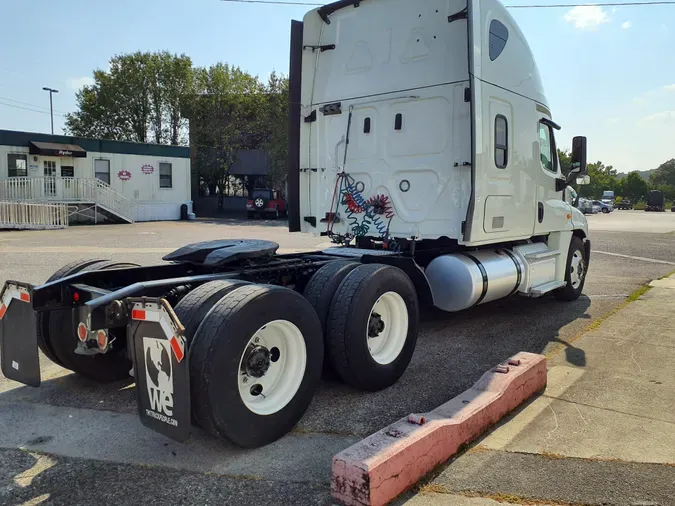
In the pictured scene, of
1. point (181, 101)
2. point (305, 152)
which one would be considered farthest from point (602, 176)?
point (305, 152)

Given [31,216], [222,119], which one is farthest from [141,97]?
[31,216]

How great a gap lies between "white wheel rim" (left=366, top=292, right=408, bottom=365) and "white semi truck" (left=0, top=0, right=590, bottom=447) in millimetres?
17

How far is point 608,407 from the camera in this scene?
4301mm

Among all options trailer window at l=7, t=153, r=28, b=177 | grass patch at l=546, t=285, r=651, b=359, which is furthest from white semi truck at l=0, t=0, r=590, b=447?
trailer window at l=7, t=153, r=28, b=177

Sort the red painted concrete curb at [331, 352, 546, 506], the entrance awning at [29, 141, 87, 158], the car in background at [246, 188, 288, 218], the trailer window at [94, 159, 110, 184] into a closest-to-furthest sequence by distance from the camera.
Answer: the red painted concrete curb at [331, 352, 546, 506] → the entrance awning at [29, 141, 87, 158] → the trailer window at [94, 159, 110, 184] → the car in background at [246, 188, 288, 218]

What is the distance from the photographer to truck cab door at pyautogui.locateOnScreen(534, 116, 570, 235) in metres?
7.38

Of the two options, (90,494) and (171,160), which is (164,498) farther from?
(171,160)

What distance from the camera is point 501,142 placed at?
20.9ft

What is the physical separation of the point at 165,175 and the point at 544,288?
1103 inches

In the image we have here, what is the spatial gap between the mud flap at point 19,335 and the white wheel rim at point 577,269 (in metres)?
7.35

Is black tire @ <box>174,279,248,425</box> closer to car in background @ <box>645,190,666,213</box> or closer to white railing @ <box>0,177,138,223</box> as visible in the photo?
white railing @ <box>0,177,138,223</box>

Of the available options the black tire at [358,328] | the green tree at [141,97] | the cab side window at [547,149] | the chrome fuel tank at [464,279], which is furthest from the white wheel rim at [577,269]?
the green tree at [141,97]

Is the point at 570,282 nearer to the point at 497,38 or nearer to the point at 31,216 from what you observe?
the point at 497,38

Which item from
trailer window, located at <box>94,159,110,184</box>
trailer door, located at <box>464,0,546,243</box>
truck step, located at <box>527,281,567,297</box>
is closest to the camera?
trailer door, located at <box>464,0,546,243</box>
